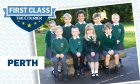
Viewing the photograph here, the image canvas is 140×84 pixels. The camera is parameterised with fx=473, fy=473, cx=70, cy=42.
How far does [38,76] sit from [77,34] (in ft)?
1.61

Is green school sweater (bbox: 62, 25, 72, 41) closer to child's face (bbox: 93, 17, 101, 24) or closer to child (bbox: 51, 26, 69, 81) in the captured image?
child (bbox: 51, 26, 69, 81)

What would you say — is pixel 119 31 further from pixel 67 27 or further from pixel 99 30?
pixel 67 27

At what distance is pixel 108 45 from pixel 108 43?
19 millimetres

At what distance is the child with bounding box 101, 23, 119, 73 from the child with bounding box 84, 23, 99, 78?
0.23 ft

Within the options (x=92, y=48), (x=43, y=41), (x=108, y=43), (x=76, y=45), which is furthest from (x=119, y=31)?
(x=43, y=41)

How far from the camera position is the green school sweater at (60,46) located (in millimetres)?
4016

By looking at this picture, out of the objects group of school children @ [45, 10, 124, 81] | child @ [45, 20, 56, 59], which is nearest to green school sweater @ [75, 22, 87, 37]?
group of school children @ [45, 10, 124, 81]

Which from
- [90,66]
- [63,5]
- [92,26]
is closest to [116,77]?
[90,66]

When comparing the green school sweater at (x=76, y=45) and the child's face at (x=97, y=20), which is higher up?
the child's face at (x=97, y=20)

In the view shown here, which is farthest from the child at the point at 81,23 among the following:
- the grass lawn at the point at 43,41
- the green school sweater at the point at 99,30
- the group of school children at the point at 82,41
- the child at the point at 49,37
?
the grass lawn at the point at 43,41

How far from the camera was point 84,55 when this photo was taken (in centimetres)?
407

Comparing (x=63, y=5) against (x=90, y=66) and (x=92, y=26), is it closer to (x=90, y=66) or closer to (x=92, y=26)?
(x=92, y=26)

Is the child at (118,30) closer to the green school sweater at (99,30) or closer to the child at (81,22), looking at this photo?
the green school sweater at (99,30)

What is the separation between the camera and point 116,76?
412 centimetres
